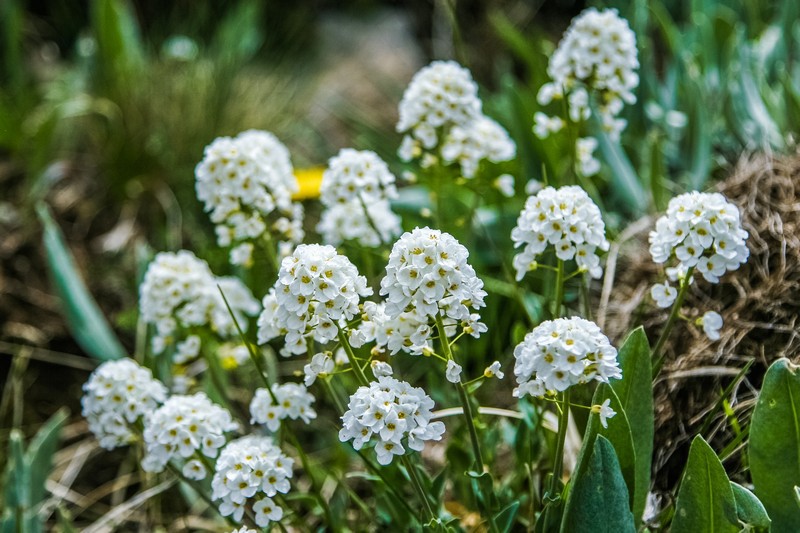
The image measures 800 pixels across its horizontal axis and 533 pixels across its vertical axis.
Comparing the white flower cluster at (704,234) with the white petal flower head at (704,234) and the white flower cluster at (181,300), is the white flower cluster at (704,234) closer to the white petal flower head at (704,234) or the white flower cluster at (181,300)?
the white petal flower head at (704,234)

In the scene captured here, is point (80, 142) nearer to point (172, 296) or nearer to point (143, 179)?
point (143, 179)

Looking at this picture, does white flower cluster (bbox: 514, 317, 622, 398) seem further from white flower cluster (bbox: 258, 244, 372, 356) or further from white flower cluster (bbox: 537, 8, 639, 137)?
white flower cluster (bbox: 537, 8, 639, 137)

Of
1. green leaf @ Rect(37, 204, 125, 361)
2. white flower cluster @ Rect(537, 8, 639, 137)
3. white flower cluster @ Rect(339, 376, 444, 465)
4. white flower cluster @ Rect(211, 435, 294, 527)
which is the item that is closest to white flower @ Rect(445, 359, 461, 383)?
white flower cluster @ Rect(339, 376, 444, 465)

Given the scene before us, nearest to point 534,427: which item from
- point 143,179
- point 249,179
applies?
point 249,179

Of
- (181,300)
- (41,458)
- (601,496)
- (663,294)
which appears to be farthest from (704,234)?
(41,458)

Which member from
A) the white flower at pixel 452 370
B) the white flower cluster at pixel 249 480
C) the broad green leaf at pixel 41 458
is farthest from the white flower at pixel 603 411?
the broad green leaf at pixel 41 458

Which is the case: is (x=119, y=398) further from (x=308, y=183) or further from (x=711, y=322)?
(x=308, y=183)
